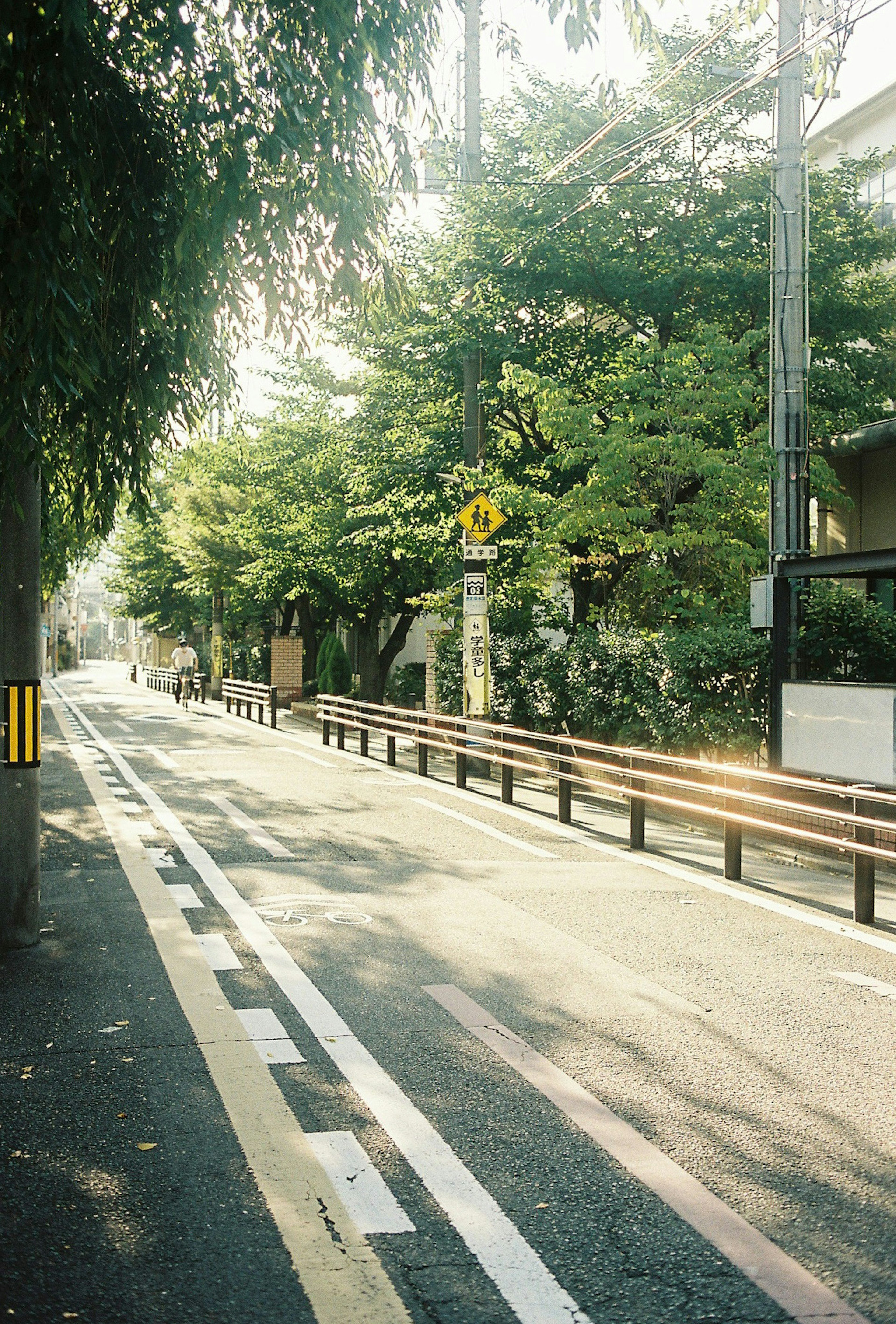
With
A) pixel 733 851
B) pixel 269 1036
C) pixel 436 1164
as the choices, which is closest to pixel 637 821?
pixel 733 851

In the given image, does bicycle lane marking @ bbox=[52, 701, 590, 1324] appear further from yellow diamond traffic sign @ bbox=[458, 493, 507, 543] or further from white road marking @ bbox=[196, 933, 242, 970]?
yellow diamond traffic sign @ bbox=[458, 493, 507, 543]

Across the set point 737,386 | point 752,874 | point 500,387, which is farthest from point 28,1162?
point 500,387

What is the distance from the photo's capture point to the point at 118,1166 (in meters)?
4.21

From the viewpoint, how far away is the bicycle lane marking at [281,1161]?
11.0 ft

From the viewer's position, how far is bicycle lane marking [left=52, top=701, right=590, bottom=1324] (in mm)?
3367

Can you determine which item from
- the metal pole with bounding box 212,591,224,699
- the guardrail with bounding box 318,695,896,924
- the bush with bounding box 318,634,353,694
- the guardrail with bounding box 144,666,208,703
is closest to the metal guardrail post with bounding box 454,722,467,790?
the guardrail with bounding box 318,695,896,924

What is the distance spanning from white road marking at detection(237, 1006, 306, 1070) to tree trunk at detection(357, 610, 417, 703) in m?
26.3

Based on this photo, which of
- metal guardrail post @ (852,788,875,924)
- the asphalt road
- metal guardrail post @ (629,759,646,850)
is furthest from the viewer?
metal guardrail post @ (629,759,646,850)

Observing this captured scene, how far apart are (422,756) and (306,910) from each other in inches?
366

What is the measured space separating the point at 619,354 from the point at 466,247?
13.2 ft

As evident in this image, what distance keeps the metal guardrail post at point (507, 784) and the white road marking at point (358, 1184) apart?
385 inches

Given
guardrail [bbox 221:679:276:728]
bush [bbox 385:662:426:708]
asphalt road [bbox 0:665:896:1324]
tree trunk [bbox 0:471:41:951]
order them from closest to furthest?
asphalt road [bbox 0:665:896:1324], tree trunk [bbox 0:471:41:951], guardrail [bbox 221:679:276:728], bush [bbox 385:662:426:708]

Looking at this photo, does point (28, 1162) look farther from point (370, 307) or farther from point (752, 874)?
point (752, 874)

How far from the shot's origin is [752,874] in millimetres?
10258
